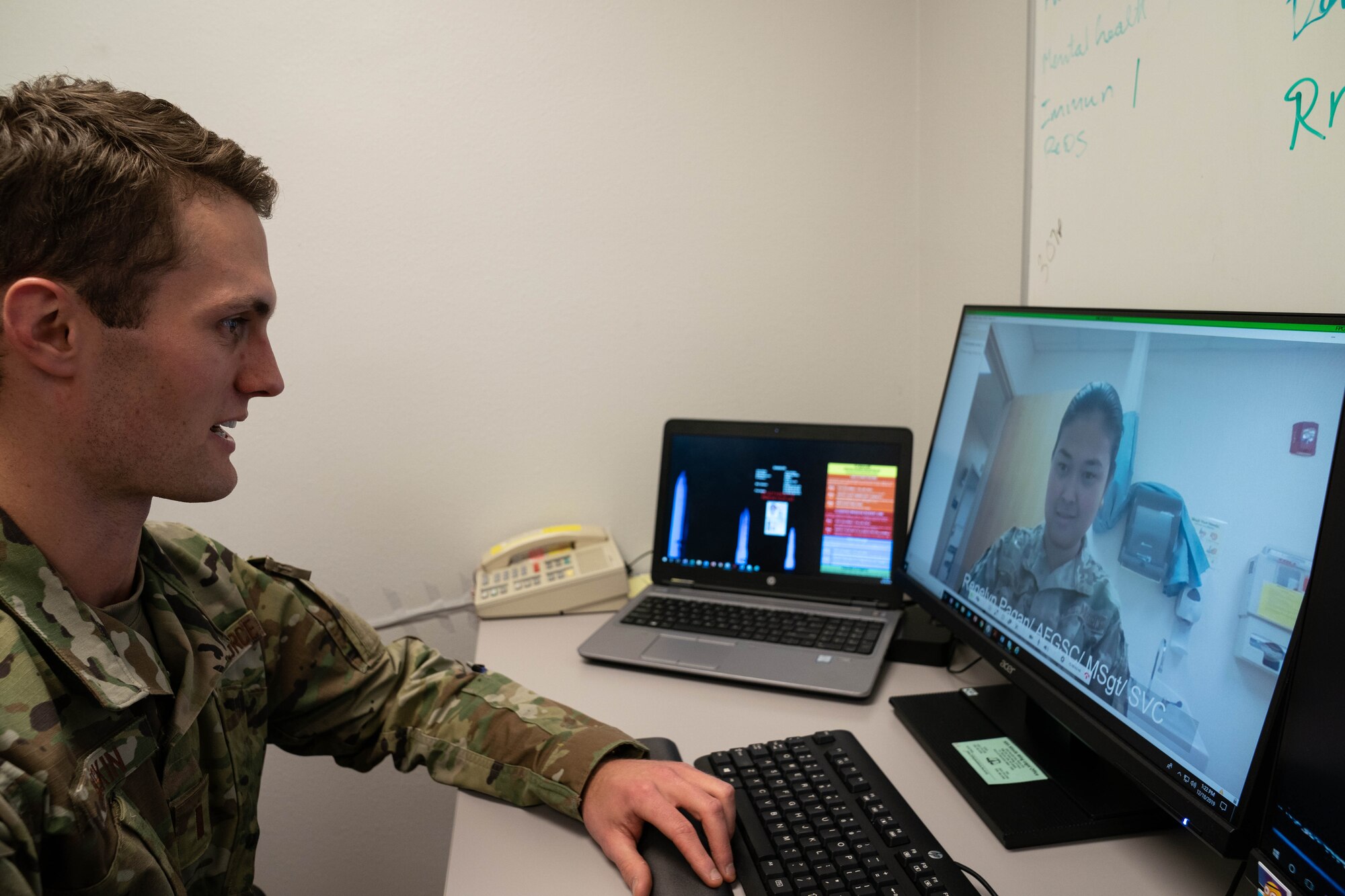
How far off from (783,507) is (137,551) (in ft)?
2.86

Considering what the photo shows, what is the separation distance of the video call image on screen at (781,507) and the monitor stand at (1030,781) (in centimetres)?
31

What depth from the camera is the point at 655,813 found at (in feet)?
2.46

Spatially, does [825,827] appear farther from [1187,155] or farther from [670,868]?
[1187,155]

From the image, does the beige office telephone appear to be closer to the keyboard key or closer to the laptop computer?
the laptop computer

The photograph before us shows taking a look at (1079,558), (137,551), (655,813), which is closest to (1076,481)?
(1079,558)

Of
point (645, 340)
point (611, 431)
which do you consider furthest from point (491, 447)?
point (645, 340)

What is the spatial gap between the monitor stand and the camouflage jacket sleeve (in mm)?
346

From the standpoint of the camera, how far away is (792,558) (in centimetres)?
133

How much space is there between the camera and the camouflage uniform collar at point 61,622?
67cm

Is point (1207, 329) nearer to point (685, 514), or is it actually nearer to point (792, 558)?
point (792, 558)

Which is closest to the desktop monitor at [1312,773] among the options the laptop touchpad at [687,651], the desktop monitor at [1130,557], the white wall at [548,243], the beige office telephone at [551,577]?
the desktop monitor at [1130,557]

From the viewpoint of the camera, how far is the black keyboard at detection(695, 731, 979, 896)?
673 mm

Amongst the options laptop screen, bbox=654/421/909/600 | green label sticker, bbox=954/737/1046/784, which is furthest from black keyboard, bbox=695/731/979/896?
laptop screen, bbox=654/421/909/600

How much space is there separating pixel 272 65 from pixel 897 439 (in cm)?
112
